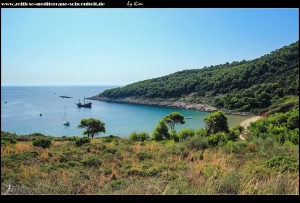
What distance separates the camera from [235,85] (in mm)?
62125

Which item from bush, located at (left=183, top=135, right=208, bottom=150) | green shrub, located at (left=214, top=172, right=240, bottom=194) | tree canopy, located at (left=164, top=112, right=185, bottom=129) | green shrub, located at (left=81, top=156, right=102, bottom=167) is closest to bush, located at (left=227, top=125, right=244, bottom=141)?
bush, located at (left=183, top=135, right=208, bottom=150)

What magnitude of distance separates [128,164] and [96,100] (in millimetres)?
76986

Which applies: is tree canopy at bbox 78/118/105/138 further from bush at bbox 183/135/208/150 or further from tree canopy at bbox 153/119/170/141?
bush at bbox 183/135/208/150

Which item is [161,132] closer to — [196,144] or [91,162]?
[196,144]

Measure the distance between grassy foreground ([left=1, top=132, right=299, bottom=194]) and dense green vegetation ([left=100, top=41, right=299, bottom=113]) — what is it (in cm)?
4286

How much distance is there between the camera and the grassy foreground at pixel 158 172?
102 inches

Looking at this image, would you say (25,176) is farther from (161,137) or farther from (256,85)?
(256,85)

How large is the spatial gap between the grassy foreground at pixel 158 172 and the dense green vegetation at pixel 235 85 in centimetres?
4286

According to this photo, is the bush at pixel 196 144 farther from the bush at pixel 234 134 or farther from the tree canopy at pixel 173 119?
the tree canopy at pixel 173 119

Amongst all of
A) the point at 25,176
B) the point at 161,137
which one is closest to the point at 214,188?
the point at 25,176
